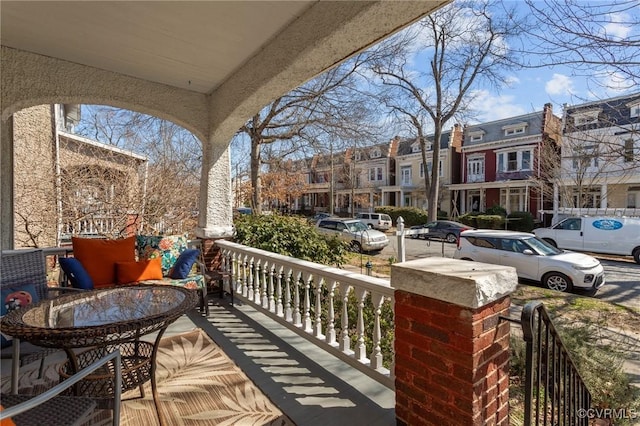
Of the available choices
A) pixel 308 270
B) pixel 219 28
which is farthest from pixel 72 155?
pixel 308 270

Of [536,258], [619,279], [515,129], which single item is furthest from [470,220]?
[536,258]

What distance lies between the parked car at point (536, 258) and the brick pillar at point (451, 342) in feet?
22.5

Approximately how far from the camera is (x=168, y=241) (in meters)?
4.29

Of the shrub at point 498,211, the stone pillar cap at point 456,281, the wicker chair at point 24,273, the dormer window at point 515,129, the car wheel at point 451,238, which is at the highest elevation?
the dormer window at point 515,129

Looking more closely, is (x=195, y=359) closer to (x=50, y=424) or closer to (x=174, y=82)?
(x=50, y=424)

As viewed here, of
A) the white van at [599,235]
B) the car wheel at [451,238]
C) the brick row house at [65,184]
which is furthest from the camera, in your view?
the car wheel at [451,238]


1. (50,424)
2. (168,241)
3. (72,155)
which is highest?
(72,155)

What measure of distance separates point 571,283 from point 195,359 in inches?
314

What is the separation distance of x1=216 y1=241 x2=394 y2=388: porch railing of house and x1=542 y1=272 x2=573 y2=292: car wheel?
5440 mm

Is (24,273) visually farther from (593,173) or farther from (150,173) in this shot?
(593,173)

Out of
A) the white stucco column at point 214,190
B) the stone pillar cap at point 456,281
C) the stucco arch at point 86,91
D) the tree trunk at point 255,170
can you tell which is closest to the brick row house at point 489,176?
the tree trunk at point 255,170

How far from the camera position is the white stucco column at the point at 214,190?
4.78 meters

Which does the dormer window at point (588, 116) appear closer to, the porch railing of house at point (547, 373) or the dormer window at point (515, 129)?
the porch railing of house at point (547, 373)

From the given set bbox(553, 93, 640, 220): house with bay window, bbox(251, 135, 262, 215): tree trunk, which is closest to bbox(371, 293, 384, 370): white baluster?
bbox(553, 93, 640, 220): house with bay window
